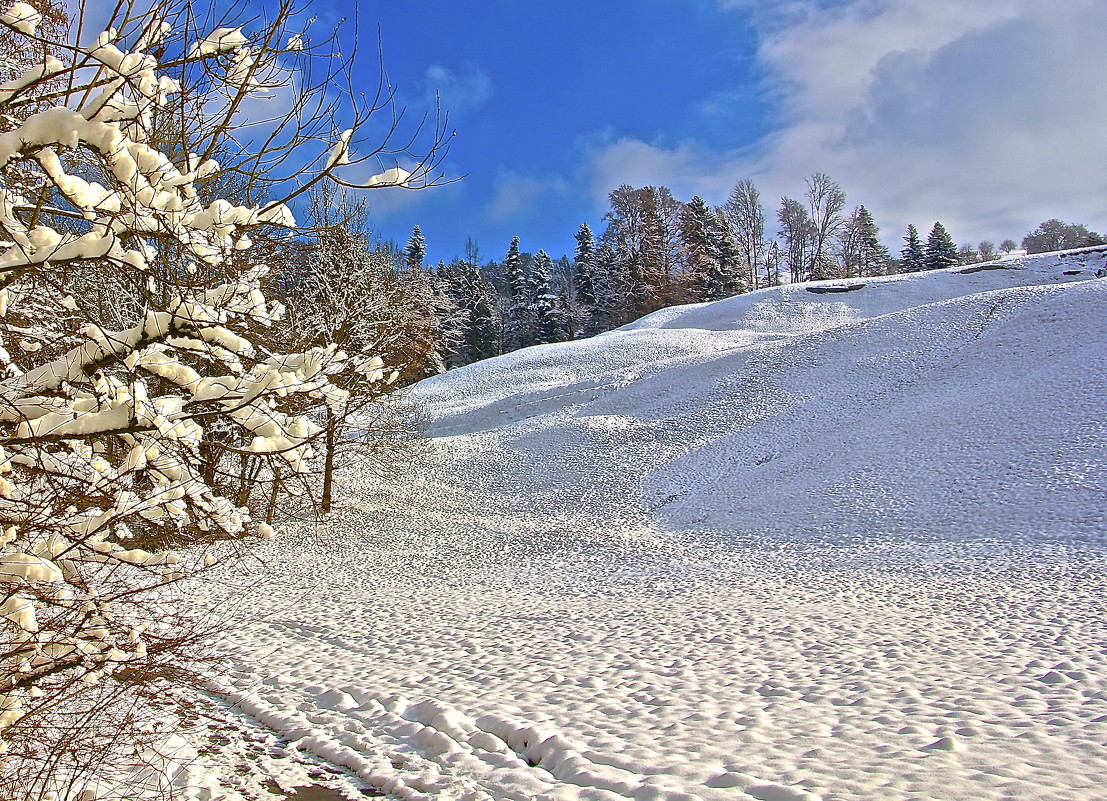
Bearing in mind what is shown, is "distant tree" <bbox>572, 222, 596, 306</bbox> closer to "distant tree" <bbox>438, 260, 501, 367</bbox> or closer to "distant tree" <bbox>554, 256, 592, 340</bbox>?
"distant tree" <bbox>554, 256, 592, 340</bbox>

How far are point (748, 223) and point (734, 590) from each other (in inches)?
1851

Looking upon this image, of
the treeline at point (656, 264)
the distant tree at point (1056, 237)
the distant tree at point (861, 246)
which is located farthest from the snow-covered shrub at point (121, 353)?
the distant tree at point (1056, 237)

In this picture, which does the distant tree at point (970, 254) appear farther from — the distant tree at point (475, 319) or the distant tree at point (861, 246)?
the distant tree at point (475, 319)

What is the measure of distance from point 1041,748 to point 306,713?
5812 mm

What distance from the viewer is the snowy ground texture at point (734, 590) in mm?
4500

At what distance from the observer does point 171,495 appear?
2520 millimetres

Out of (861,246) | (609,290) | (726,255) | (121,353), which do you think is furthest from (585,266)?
(121,353)

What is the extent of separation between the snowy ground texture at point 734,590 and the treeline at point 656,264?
2032 cm

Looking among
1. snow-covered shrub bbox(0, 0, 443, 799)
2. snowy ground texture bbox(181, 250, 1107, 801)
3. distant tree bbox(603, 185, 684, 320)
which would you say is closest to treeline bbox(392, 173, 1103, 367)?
distant tree bbox(603, 185, 684, 320)

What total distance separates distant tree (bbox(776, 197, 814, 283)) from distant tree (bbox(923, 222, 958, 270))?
11771 millimetres

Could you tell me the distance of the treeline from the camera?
4628 cm

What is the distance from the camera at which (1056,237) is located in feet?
220

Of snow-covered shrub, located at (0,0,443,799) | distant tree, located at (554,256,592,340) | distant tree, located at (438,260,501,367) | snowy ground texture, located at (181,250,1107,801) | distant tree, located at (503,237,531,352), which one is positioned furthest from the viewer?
distant tree, located at (503,237,531,352)

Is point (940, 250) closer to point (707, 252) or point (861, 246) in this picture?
point (861, 246)
